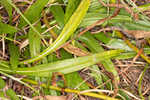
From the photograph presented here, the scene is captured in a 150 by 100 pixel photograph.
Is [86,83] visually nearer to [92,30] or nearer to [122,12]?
[92,30]

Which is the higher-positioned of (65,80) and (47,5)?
(47,5)

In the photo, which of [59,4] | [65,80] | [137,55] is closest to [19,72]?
[65,80]

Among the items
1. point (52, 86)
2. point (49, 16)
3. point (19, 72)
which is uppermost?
point (49, 16)

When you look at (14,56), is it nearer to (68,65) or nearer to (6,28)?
(6,28)

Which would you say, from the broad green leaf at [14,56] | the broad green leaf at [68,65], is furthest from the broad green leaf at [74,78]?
the broad green leaf at [14,56]

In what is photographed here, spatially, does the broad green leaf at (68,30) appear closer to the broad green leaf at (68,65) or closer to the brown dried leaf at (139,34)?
the broad green leaf at (68,65)
